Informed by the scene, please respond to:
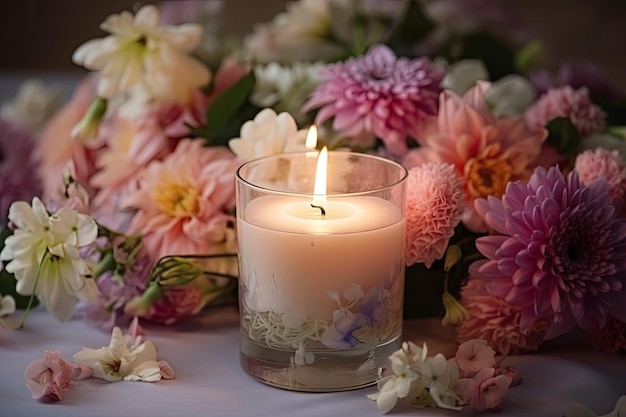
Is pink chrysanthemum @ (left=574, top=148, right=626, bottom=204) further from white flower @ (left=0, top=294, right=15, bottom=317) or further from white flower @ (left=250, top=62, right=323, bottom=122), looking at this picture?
white flower @ (left=0, top=294, right=15, bottom=317)

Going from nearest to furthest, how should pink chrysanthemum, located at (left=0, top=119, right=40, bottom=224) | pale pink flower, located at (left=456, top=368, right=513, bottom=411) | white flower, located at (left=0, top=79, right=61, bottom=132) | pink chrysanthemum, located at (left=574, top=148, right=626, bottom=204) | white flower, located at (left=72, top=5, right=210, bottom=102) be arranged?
pale pink flower, located at (left=456, top=368, right=513, bottom=411) → pink chrysanthemum, located at (left=574, top=148, right=626, bottom=204) → white flower, located at (left=72, top=5, right=210, bottom=102) → pink chrysanthemum, located at (left=0, top=119, right=40, bottom=224) → white flower, located at (left=0, top=79, right=61, bottom=132)

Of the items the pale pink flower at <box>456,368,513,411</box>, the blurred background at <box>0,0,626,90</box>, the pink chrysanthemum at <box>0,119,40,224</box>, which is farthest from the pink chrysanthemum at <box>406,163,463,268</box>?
the blurred background at <box>0,0,626,90</box>

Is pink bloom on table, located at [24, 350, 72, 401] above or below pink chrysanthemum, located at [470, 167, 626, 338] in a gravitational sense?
below

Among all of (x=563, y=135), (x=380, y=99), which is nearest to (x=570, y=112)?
(x=563, y=135)

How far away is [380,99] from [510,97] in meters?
0.18

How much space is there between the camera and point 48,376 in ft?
2.18

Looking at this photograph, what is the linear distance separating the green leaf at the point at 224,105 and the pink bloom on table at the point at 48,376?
0.27m

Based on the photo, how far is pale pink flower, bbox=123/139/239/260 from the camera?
79 cm

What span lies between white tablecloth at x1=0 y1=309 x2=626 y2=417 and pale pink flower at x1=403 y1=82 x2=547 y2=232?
5.1 inches

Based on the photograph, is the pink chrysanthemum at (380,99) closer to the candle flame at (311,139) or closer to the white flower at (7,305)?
the candle flame at (311,139)

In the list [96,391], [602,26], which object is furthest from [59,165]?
[602,26]

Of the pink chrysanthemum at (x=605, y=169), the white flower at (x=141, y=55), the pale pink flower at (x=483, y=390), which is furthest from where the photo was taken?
the white flower at (x=141, y=55)

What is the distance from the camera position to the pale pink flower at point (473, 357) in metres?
0.67

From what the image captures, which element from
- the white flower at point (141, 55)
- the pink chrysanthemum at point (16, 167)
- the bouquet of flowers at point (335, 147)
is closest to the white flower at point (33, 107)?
the pink chrysanthemum at point (16, 167)
